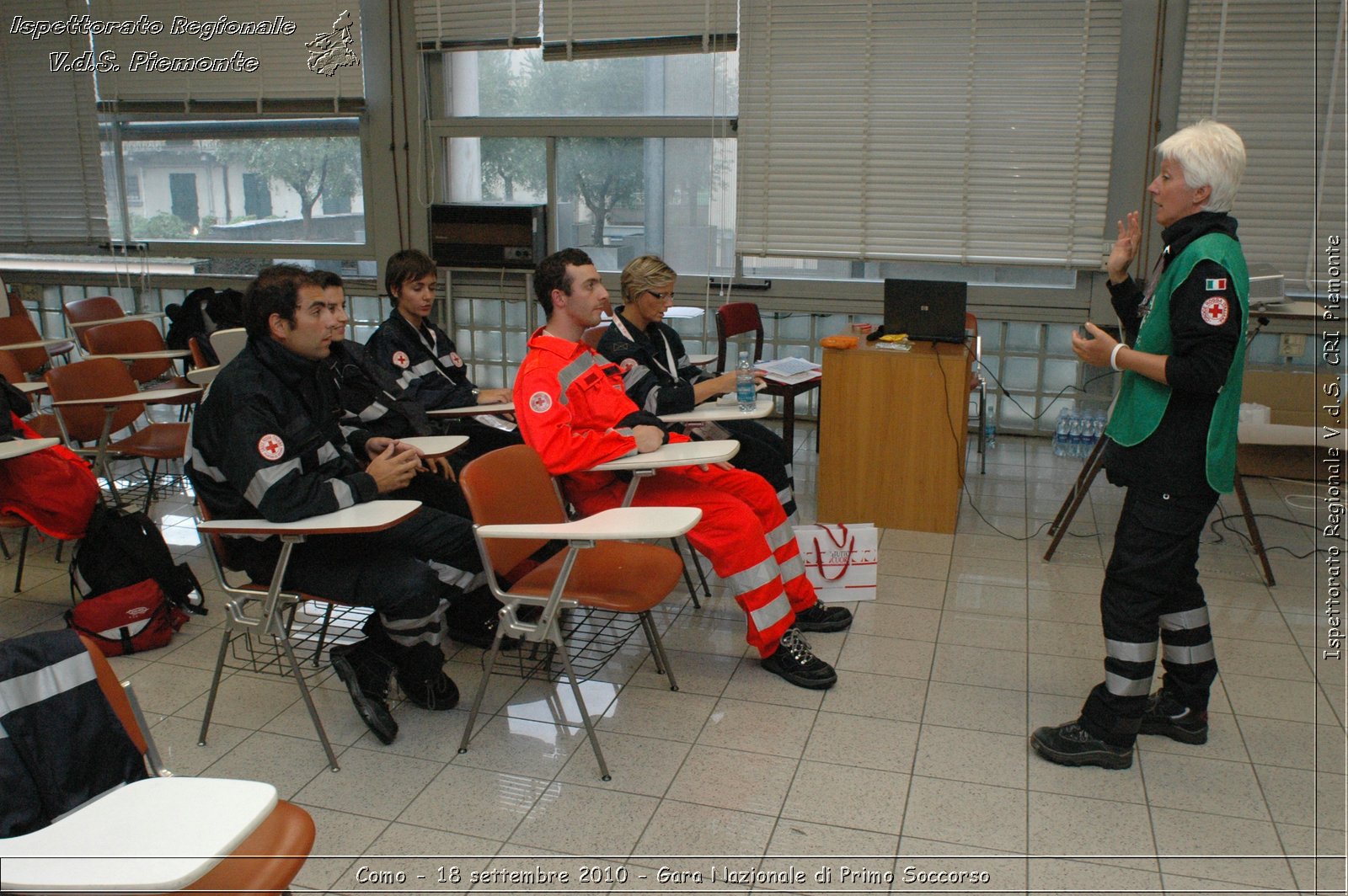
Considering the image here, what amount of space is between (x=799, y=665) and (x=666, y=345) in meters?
1.38

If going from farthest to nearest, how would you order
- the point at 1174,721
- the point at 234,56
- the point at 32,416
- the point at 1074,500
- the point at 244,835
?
the point at 234,56 → the point at 32,416 → the point at 1074,500 → the point at 1174,721 → the point at 244,835

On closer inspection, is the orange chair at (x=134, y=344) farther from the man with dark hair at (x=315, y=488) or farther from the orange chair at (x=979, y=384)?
the orange chair at (x=979, y=384)

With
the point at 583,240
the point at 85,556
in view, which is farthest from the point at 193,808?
the point at 583,240

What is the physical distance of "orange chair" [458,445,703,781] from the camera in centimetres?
253

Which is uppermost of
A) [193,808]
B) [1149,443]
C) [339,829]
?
[1149,443]

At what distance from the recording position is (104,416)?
180 inches

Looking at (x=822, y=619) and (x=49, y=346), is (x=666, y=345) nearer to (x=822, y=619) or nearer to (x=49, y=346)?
(x=822, y=619)

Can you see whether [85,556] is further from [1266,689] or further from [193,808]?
[1266,689]

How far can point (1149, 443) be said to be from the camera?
8.52 feet

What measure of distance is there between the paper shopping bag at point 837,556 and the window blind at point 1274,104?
2.94 meters

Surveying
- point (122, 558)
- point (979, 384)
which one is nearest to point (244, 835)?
point (122, 558)

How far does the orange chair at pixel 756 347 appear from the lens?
4.77 metres

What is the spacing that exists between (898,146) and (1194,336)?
353cm

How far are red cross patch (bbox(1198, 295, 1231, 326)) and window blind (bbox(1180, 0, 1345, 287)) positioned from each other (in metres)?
3.22
